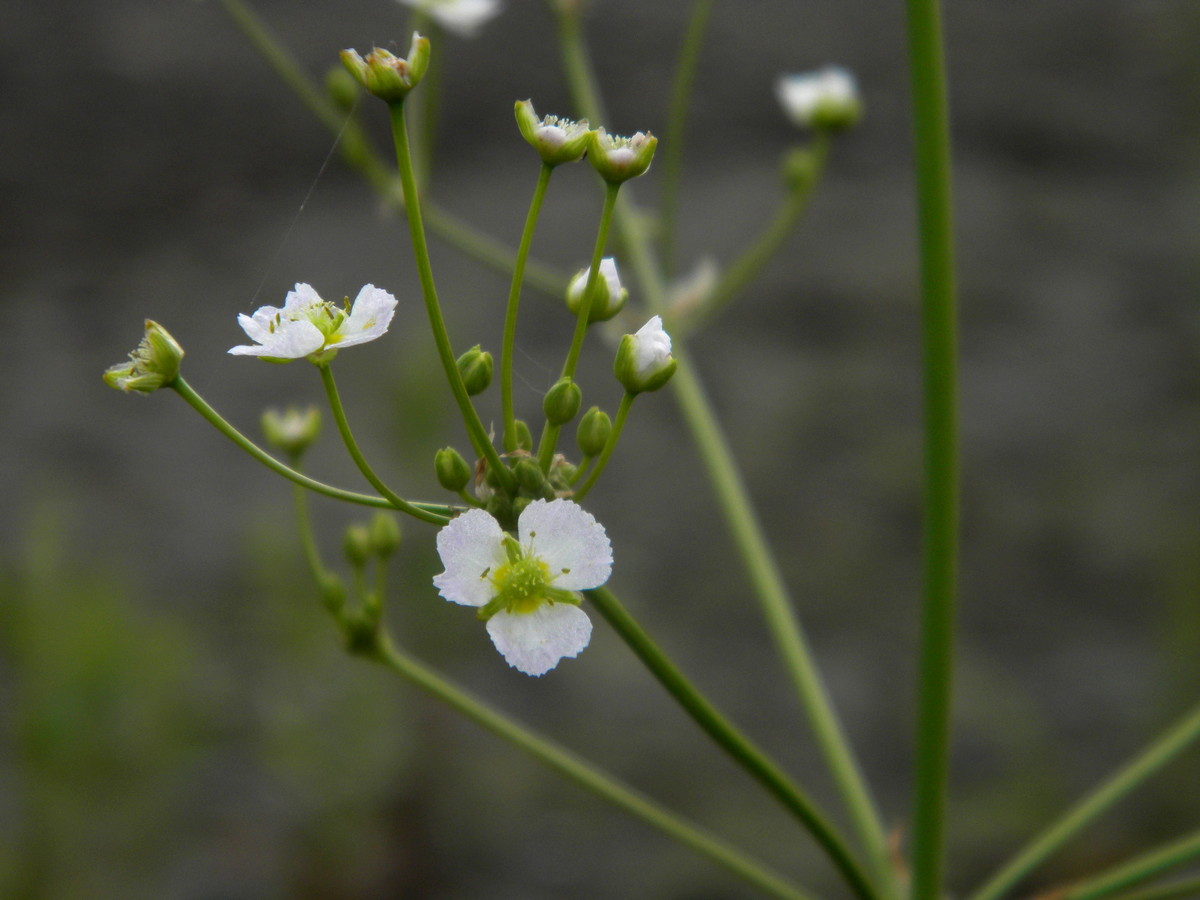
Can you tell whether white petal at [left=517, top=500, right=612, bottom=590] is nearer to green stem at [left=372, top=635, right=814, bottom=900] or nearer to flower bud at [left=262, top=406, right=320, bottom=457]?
green stem at [left=372, top=635, right=814, bottom=900]

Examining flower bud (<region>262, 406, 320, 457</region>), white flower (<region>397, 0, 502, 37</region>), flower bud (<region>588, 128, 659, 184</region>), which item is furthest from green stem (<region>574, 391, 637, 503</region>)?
white flower (<region>397, 0, 502, 37</region>)

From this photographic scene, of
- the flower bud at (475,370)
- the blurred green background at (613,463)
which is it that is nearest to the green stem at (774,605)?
the flower bud at (475,370)

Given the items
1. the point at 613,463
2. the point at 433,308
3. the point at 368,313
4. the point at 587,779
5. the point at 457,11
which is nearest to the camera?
the point at 433,308

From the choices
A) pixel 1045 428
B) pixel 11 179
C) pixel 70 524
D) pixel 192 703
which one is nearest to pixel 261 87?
pixel 11 179

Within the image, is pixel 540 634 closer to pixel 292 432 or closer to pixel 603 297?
pixel 603 297

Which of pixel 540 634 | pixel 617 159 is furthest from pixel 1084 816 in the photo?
pixel 617 159

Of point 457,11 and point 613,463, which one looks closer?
point 457,11

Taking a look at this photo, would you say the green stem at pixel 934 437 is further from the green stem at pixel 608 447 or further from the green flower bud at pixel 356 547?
the green flower bud at pixel 356 547
